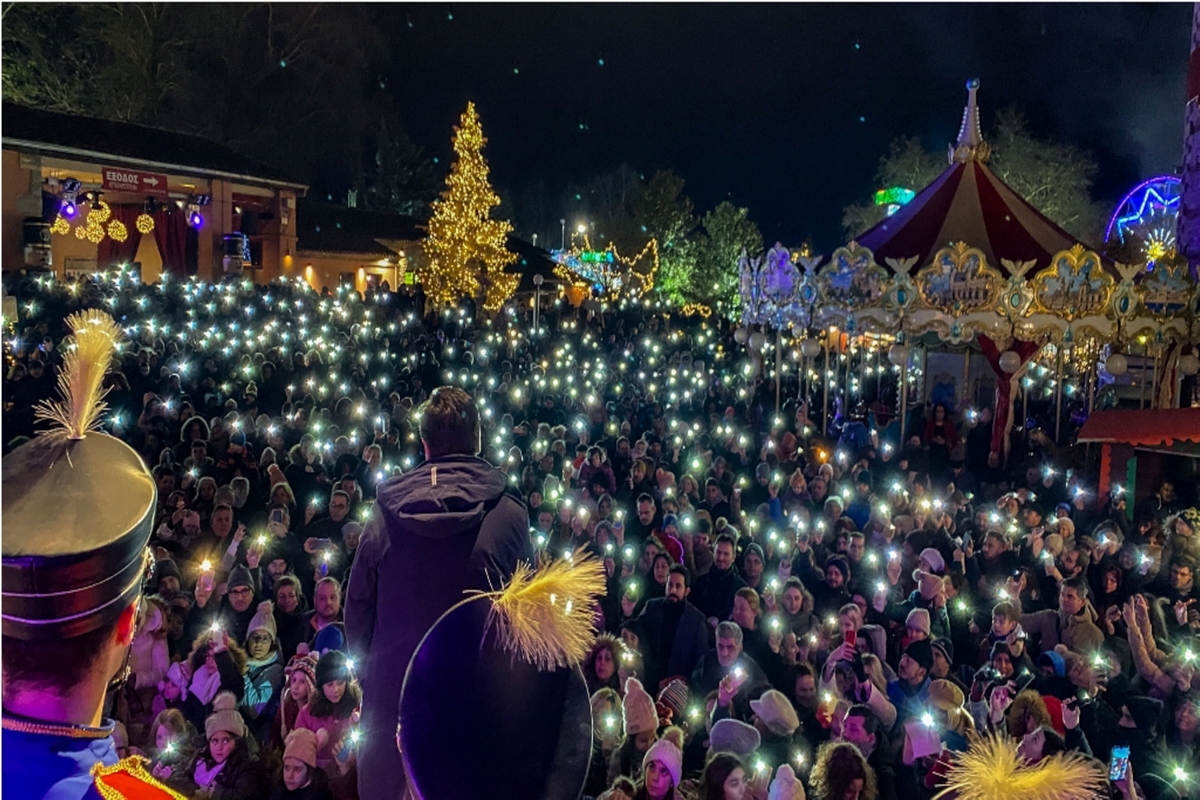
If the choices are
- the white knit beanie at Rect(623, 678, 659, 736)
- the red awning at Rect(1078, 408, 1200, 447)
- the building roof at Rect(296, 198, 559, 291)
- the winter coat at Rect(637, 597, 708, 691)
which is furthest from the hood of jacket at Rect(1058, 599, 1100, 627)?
the building roof at Rect(296, 198, 559, 291)

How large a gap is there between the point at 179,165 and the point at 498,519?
25.3 meters

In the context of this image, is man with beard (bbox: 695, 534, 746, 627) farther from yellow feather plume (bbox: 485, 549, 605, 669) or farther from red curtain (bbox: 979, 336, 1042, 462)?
red curtain (bbox: 979, 336, 1042, 462)

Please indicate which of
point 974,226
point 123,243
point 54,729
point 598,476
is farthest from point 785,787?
point 123,243

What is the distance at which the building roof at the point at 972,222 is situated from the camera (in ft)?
46.8

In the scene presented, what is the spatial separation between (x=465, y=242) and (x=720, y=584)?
22.0 metres

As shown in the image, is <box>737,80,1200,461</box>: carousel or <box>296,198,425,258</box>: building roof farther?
<box>296,198,425,258</box>: building roof

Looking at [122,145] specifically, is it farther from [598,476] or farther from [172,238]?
[598,476]

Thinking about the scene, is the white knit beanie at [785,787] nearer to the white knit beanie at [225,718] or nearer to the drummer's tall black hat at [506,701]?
the drummer's tall black hat at [506,701]

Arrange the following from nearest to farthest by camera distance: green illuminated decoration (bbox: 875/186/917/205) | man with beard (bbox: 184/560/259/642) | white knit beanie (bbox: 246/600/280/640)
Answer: white knit beanie (bbox: 246/600/280/640) < man with beard (bbox: 184/560/259/642) < green illuminated decoration (bbox: 875/186/917/205)

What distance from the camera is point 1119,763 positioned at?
4852mm

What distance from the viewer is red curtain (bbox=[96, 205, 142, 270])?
1005 inches

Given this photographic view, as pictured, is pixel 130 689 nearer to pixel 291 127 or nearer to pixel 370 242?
pixel 370 242

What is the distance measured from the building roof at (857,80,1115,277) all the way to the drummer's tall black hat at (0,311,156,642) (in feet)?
44.5

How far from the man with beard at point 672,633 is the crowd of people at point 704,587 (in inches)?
0.8
